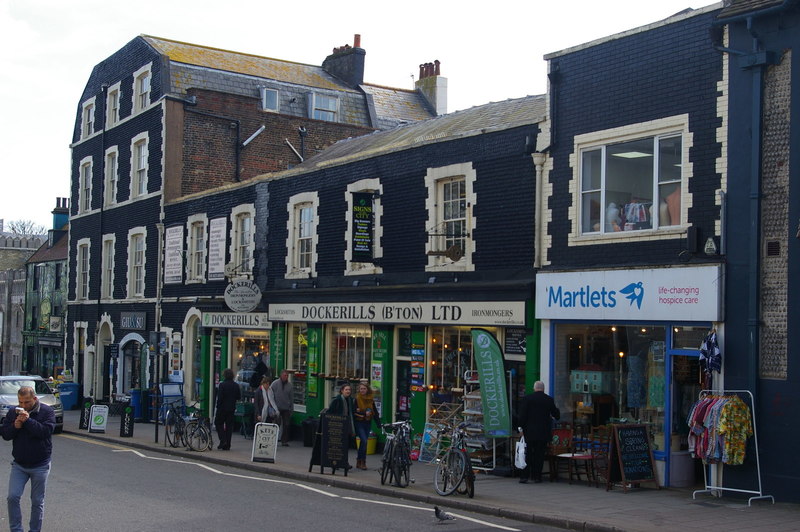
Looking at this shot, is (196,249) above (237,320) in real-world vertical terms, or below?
above

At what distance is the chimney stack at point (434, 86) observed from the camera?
1591 inches

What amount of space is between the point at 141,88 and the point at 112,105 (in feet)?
10.7

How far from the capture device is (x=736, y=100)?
1456 cm

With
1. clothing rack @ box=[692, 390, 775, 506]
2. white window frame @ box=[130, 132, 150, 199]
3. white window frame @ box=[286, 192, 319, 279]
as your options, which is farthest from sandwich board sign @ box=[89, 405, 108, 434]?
clothing rack @ box=[692, 390, 775, 506]

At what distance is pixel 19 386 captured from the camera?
2758cm

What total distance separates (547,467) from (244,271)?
12971mm

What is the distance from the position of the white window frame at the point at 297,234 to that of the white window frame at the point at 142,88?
37.6 ft

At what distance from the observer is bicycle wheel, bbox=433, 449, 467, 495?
1466cm

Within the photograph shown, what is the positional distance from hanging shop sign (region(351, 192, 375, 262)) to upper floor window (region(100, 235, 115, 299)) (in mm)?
17850

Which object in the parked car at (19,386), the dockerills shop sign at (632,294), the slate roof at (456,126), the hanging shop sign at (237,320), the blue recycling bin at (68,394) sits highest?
the slate roof at (456,126)

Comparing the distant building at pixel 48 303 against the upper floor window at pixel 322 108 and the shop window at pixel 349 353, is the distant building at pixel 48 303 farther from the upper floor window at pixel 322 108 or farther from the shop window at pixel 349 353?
the shop window at pixel 349 353

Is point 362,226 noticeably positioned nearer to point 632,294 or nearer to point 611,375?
point 611,375

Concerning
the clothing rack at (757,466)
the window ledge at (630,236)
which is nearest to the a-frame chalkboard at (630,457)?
the clothing rack at (757,466)

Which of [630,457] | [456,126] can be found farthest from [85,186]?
[630,457]
